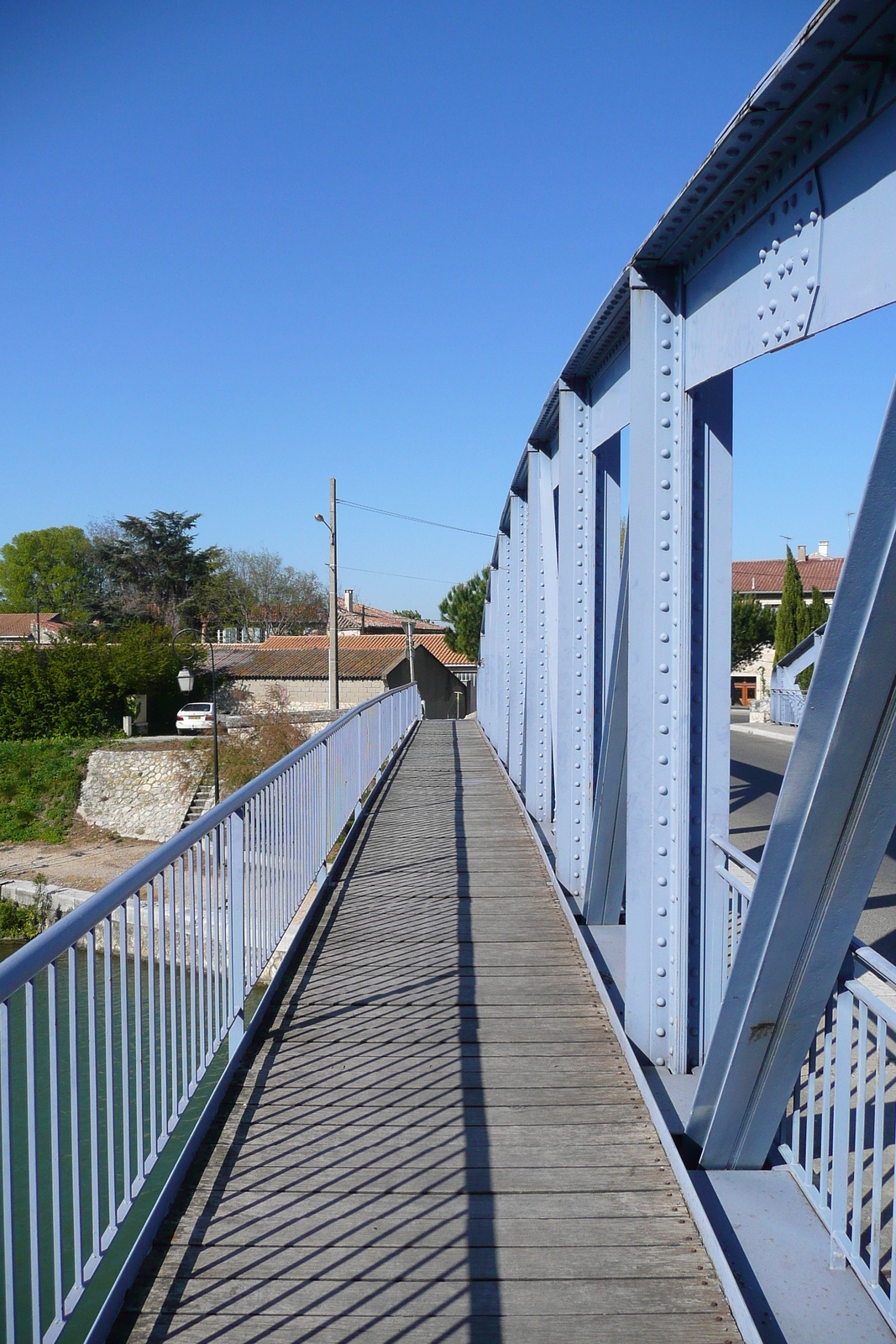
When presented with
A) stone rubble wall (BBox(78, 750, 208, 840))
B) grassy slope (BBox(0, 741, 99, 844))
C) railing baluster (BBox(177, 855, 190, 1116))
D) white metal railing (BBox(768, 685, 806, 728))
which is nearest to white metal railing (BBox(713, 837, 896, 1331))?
railing baluster (BBox(177, 855, 190, 1116))

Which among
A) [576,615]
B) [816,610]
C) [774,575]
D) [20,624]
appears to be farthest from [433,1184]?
[20,624]

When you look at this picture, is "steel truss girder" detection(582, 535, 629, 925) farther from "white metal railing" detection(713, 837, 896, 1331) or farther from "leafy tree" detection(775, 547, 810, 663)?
"leafy tree" detection(775, 547, 810, 663)

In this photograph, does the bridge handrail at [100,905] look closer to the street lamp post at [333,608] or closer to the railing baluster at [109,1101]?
the railing baluster at [109,1101]

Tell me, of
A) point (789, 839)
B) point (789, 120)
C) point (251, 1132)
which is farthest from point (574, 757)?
Answer: point (789, 120)

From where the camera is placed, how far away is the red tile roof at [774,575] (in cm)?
5803

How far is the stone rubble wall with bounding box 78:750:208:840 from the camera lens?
29.9 m

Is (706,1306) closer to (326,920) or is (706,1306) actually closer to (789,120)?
(789,120)

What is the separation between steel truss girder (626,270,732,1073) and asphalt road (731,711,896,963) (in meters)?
1.49

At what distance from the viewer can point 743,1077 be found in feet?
8.16

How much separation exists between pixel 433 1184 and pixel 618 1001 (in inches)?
58.1

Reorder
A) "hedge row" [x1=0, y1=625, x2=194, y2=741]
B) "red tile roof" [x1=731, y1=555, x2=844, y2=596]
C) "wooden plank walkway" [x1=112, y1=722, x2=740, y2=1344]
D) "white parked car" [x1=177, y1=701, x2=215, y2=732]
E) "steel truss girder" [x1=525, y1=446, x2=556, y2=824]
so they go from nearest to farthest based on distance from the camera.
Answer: "wooden plank walkway" [x1=112, y1=722, x2=740, y2=1344]
"steel truss girder" [x1=525, y1=446, x2=556, y2=824]
"hedge row" [x1=0, y1=625, x2=194, y2=741]
"white parked car" [x1=177, y1=701, x2=215, y2=732]
"red tile roof" [x1=731, y1=555, x2=844, y2=596]

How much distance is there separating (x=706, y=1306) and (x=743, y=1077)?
1.70 feet

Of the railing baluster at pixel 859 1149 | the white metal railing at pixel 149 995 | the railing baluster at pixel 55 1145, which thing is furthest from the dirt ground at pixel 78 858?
the railing baluster at pixel 859 1149

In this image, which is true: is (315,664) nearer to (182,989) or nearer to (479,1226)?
(182,989)
